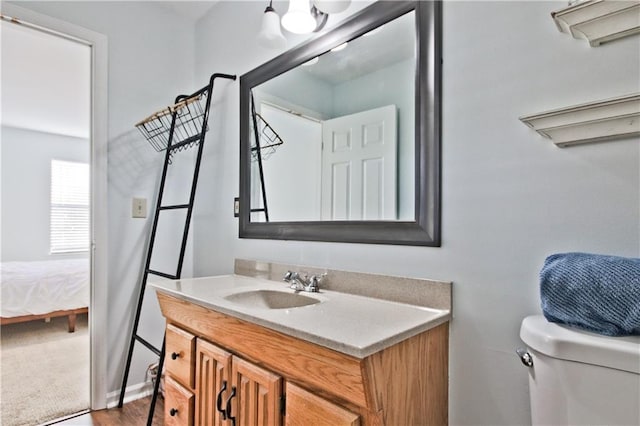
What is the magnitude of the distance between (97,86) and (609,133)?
7.76ft

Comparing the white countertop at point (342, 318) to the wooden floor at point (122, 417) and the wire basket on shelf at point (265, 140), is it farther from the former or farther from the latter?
the wooden floor at point (122, 417)

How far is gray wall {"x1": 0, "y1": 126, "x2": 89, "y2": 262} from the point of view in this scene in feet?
15.0

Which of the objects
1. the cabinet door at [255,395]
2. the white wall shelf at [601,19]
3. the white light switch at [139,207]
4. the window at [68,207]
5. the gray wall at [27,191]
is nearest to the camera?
the white wall shelf at [601,19]

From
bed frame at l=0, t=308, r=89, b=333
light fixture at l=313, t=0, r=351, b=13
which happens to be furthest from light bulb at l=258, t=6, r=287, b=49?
bed frame at l=0, t=308, r=89, b=333

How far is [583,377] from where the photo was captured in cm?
69

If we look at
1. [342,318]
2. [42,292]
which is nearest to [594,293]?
[342,318]

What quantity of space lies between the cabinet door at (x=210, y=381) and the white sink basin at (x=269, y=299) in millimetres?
215

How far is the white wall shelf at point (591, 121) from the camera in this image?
79 centimetres

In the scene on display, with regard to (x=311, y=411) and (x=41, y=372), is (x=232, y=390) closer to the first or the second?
(x=311, y=411)

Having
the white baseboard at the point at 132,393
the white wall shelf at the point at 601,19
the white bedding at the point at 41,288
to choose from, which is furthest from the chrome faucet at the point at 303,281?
the white bedding at the point at 41,288

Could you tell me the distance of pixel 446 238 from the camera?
116cm

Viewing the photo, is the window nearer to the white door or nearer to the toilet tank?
the white door

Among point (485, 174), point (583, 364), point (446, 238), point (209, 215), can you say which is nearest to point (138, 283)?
point (209, 215)

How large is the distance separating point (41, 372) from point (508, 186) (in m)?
3.20
